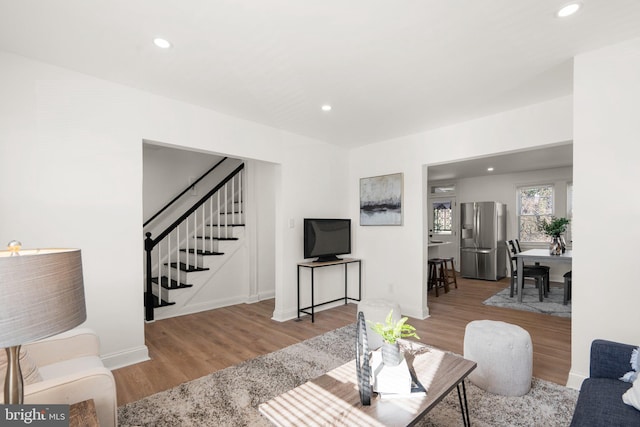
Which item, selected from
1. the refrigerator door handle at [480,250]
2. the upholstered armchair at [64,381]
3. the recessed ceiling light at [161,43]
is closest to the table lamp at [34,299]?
the upholstered armchair at [64,381]

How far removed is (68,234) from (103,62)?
1.42m

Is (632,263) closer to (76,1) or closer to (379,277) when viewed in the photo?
(379,277)

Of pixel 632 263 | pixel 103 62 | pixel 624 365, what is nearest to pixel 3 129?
pixel 103 62

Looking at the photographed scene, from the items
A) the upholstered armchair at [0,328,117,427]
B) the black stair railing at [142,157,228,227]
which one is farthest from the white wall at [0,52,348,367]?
the black stair railing at [142,157,228,227]

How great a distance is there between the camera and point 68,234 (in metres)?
2.61

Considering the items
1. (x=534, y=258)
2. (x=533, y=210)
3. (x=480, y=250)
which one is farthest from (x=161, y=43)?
(x=533, y=210)

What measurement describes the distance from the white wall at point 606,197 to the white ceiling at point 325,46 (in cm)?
24

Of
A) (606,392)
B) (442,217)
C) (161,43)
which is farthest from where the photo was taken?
(442,217)

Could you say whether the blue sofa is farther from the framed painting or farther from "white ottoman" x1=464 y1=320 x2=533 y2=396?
the framed painting

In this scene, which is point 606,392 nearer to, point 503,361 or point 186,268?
point 503,361

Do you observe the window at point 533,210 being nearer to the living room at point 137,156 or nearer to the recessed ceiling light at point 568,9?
the living room at point 137,156

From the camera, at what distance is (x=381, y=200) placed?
482 centimetres

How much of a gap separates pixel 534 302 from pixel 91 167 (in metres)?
6.18

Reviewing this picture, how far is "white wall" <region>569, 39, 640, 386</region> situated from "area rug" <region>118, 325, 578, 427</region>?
0.45 metres
